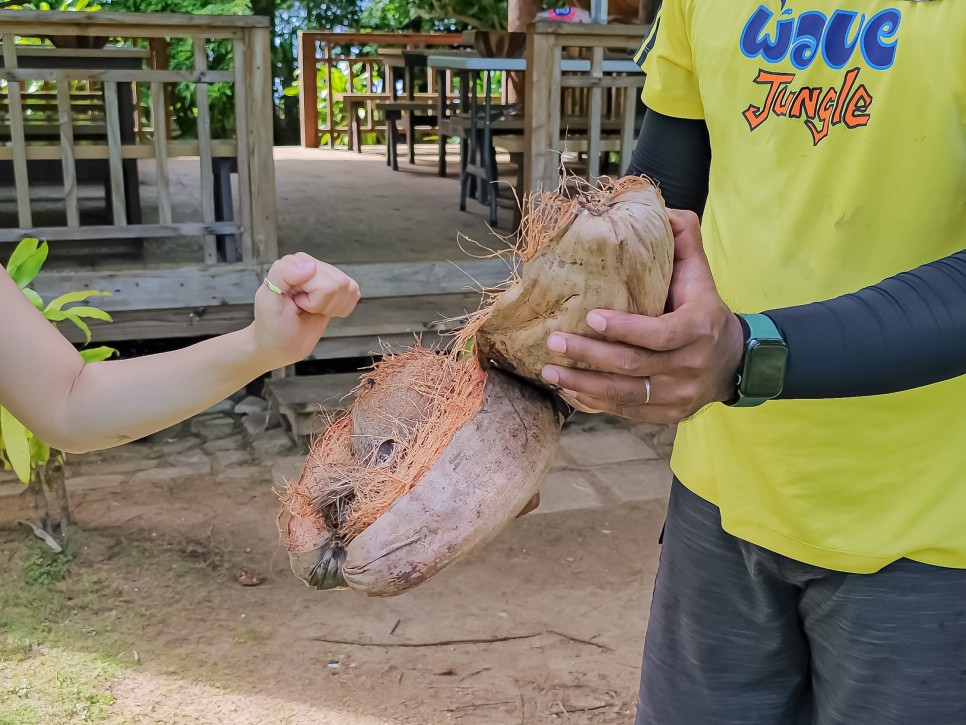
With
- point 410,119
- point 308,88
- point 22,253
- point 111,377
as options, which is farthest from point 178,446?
point 308,88

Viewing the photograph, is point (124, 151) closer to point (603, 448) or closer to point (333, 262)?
point (333, 262)

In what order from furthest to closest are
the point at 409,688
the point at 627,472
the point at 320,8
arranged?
the point at 320,8, the point at 627,472, the point at 409,688

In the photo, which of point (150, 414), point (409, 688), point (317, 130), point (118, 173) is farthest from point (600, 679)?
point (317, 130)

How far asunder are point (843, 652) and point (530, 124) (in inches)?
164

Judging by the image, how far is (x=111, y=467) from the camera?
473 cm

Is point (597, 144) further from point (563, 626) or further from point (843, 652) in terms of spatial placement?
point (843, 652)

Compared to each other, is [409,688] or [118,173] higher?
[118,173]

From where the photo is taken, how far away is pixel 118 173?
484 cm

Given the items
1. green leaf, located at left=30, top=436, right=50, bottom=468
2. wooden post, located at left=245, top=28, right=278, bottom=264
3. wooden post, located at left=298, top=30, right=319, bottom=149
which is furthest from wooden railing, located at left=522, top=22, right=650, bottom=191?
wooden post, located at left=298, top=30, right=319, bottom=149

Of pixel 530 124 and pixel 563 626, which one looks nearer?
pixel 563 626

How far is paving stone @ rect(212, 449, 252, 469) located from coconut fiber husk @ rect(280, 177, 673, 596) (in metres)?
3.41

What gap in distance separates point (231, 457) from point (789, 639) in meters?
3.75

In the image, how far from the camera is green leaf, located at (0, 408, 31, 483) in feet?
11.2

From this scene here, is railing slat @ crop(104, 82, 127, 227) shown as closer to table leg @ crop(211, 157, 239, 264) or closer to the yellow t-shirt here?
table leg @ crop(211, 157, 239, 264)
